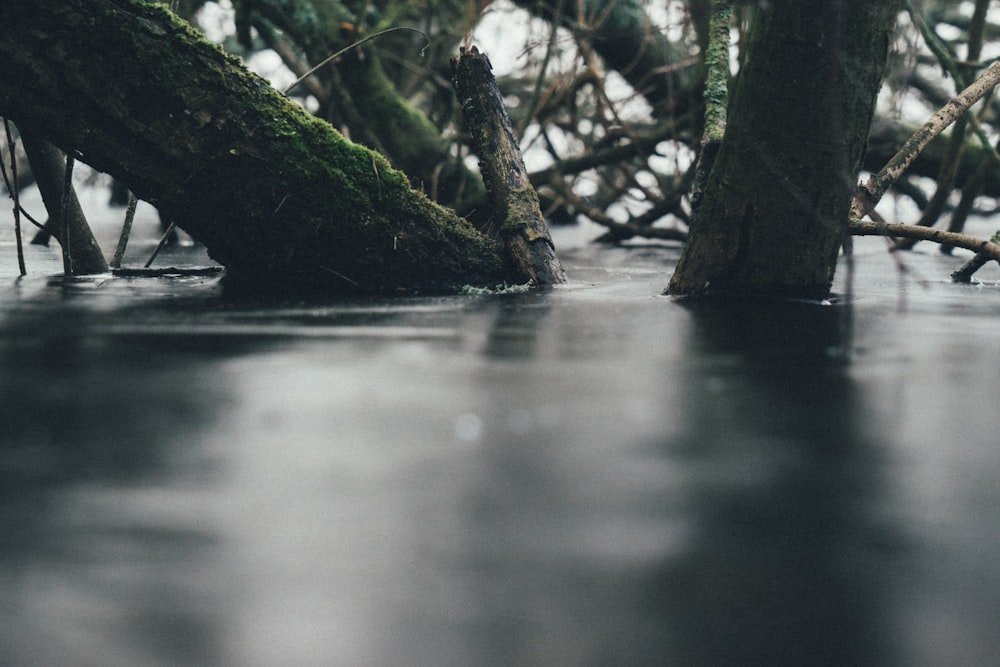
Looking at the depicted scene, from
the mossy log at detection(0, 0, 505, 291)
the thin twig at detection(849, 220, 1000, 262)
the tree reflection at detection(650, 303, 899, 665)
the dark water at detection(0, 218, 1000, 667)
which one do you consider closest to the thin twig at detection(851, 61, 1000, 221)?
the thin twig at detection(849, 220, 1000, 262)

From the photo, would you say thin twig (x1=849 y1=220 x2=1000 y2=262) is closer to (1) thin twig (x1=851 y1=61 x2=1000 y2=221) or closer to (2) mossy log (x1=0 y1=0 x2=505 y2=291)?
(1) thin twig (x1=851 y1=61 x2=1000 y2=221)

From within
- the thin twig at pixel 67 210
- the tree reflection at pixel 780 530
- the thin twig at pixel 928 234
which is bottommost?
the tree reflection at pixel 780 530

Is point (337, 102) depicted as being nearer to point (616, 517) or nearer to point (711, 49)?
point (711, 49)

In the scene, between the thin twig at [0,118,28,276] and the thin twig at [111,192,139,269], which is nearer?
the thin twig at [0,118,28,276]

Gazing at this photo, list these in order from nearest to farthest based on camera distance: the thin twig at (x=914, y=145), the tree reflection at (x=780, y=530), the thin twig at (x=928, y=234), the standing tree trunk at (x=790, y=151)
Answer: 1. the tree reflection at (x=780, y=530)
2. the standing tree trunk at (x=790, y=151)
3. the thin twig at (x=928, y=234)
4. the thin twig at (x=914, y=145)

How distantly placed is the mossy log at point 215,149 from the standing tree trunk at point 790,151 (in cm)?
132

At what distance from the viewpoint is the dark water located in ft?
5.24

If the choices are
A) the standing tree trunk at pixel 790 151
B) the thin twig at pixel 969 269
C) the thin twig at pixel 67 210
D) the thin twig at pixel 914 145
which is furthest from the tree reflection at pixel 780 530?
the thin twig at pixel 67 210

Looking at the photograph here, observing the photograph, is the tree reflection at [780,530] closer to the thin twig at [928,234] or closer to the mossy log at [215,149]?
the thin twig at [928,234]

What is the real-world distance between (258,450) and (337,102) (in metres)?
7.69

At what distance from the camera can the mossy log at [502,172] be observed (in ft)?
17.0

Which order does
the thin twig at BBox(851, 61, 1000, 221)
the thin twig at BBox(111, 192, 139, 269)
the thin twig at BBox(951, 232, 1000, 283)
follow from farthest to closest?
the thin twig at BBox(111, 192, 139, 269)
the thin twig at BBox(951, 232, 1000, 283)
the thin twig at BBox(851, 61, 1000, 221)

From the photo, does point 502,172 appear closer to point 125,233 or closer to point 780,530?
point 125,233

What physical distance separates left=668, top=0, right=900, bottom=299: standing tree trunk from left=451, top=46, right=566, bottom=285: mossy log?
88 cm
